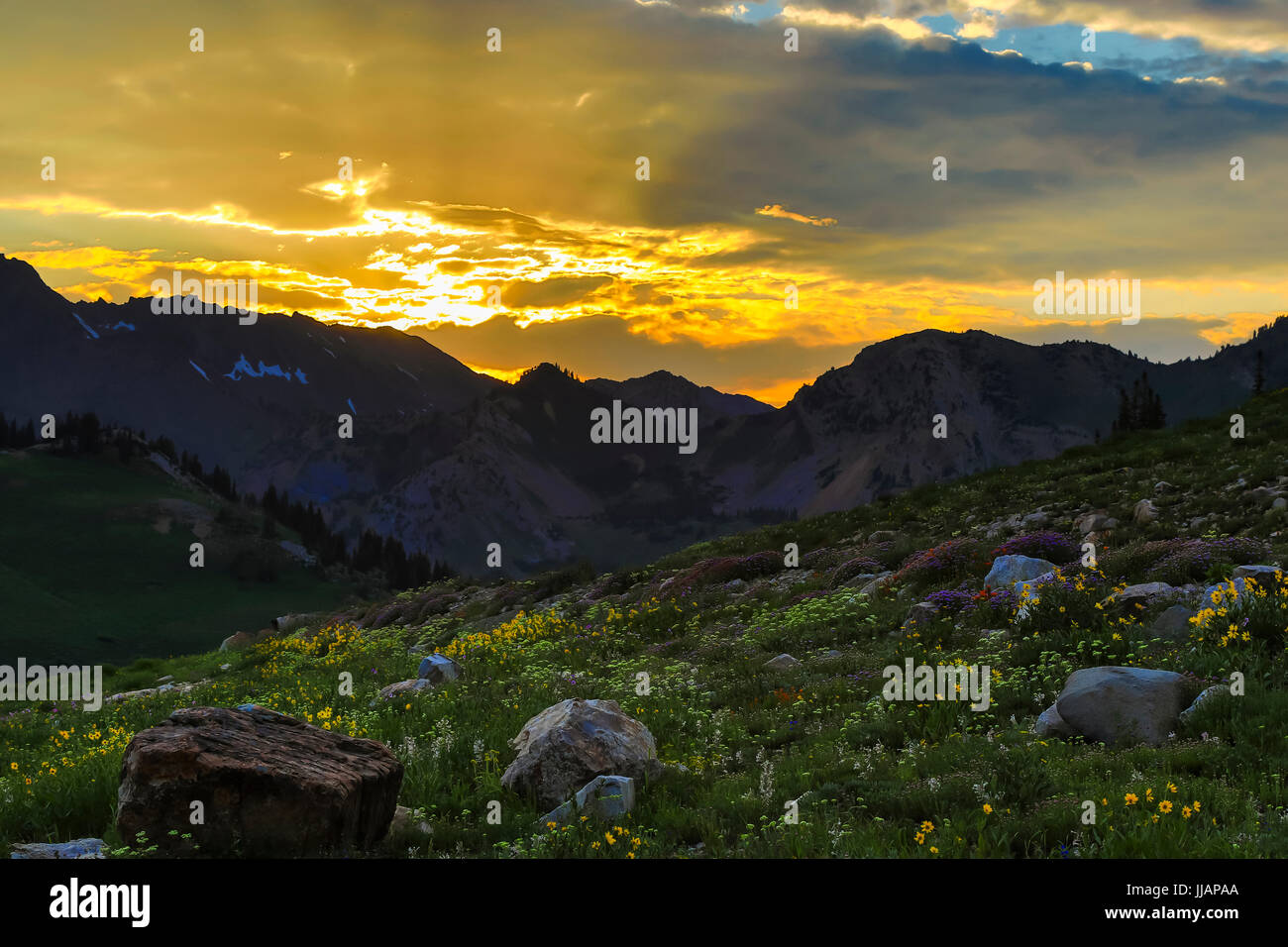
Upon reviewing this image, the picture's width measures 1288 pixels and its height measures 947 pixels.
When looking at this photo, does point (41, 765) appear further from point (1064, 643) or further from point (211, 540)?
point (211, 540)

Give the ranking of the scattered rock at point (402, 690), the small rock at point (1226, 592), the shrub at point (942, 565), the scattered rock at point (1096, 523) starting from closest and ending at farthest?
1. the small rock at point (1226, 592)
2. the scattered rock at point (402, 690)
3. the shrub at point (942, 565)
4. the scattered rock at point (1096, 523)

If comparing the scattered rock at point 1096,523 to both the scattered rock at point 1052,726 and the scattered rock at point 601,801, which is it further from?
the scattered rock at point 601,801

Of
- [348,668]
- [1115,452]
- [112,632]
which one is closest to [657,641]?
[348,668]

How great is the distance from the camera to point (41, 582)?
136 m

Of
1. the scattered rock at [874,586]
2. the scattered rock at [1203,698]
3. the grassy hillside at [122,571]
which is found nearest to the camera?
the scattered rock at [1203,698]

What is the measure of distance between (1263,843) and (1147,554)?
35.1 ft

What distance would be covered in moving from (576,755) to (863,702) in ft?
15.6

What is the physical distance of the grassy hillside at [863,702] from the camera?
7953mm

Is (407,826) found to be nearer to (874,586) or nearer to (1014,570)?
(1014,570)

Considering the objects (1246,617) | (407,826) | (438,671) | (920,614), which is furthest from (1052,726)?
(438,671)

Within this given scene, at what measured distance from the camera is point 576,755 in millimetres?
10109

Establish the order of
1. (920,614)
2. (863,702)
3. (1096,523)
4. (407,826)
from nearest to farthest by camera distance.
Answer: (407,826)
(863,702)
(920,614)
(1096,523)

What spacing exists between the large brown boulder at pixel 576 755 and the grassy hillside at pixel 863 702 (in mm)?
311

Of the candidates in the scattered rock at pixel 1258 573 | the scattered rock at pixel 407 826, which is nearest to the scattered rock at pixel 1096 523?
the scattered rock at pixel 1258 573
